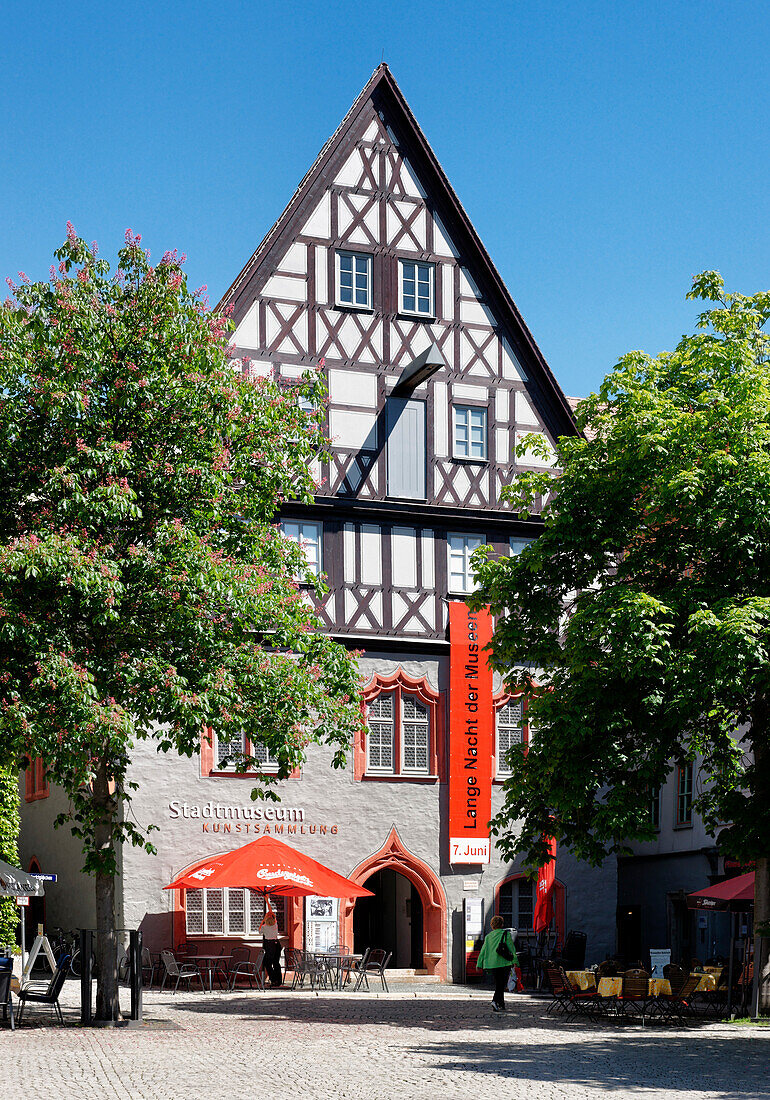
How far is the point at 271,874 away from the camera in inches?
1031

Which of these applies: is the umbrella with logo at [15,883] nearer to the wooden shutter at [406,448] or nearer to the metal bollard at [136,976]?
the metal bollard at [136,976]

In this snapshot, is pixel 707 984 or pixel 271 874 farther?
pixel 271 874

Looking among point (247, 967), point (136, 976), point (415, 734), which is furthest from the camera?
point (415, 734)

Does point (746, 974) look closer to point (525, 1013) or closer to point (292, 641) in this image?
point (525, 1013)

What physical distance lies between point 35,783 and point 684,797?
16754mm

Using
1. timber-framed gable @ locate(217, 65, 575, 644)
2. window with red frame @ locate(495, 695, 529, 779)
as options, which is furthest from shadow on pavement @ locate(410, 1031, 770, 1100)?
timber-framed gable @ locate(217, 65, 575, 644)

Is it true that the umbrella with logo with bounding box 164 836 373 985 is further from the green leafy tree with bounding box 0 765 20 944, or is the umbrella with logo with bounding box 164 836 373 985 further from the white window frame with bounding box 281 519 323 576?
the white window frame with bounding box 281 519 323 576

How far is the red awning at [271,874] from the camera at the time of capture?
26.0 m

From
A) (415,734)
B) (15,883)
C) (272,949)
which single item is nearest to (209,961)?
(272,949)

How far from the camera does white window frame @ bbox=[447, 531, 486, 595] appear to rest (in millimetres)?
31656

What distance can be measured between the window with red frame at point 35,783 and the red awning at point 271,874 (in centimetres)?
931

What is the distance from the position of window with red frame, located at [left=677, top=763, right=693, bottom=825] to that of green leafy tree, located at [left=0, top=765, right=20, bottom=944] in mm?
15659

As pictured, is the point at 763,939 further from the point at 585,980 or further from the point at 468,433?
the point at 468,433

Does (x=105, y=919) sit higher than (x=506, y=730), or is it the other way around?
(x=506, y=730)
